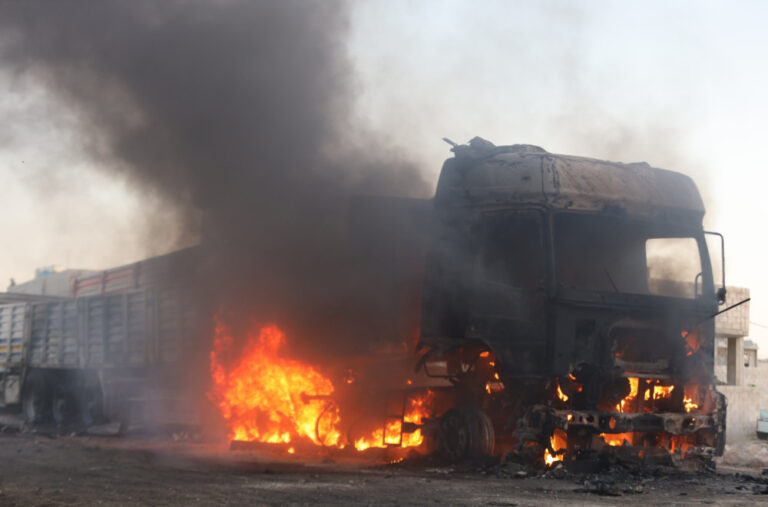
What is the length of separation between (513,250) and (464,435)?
Answer: 2.07 metres

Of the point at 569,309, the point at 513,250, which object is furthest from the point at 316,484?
the point at 513,250

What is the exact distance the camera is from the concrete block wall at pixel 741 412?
20.6 meters

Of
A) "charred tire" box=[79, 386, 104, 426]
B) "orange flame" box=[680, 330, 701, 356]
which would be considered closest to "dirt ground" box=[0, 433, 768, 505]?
"orange flame" box=[680, 330, 701, 356]

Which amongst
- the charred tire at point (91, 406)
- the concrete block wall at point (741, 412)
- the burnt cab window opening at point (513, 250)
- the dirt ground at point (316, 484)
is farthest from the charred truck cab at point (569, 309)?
the concrete block wall at point (741, 412)

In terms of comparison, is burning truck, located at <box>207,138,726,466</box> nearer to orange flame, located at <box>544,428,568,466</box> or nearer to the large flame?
orange flame, located at <box>544,428,568,466</box>

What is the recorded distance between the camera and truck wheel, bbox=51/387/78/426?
17.1 meters

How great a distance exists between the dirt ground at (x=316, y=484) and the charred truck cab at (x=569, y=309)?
20.2 inches

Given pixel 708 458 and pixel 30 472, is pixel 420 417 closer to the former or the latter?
pixel 708 458

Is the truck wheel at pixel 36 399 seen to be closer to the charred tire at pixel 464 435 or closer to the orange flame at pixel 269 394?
the orange flame at pixel 269 394

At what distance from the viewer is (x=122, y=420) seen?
15.3 meters

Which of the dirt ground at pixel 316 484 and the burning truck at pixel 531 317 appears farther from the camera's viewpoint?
the burning truck at pixel 531 317

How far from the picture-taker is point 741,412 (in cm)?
2103

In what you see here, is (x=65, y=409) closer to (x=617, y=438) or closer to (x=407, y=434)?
(x=407, y=434)

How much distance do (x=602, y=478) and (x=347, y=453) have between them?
3519 mm
